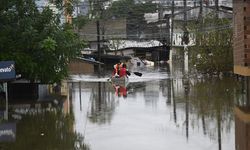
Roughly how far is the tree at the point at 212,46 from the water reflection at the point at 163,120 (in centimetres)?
1360

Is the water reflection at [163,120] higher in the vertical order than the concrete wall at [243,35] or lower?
lower

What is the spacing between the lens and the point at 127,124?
15.8m

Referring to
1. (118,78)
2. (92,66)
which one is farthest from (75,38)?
(92,66)

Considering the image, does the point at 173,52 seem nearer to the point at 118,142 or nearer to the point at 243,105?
the point at 243,105

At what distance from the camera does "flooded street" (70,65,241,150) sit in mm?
12531

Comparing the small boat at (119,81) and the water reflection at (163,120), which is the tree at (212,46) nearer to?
the small boat at (119,81)

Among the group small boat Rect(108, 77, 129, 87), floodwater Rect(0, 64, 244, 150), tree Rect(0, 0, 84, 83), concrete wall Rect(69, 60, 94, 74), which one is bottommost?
floodwater Rect(0, 64, 244, 150)

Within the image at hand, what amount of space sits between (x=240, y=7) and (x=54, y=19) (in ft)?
27.9

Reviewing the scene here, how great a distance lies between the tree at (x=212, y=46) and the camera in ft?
127

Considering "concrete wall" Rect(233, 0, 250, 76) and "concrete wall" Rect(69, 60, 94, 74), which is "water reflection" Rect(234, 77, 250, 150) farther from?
"concrete wall" Rect(69, 60, 94, 74)

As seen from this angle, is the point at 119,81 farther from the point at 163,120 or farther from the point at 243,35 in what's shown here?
the point at 163,120

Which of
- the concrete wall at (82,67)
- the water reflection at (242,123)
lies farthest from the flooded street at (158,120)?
the concrete wall at (82,67)

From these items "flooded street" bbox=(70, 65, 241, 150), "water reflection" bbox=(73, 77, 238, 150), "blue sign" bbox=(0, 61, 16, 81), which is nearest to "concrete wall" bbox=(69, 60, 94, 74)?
"flooded street" bbox=(70, 65, 241, 150)

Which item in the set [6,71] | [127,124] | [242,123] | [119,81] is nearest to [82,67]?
[119,81]
